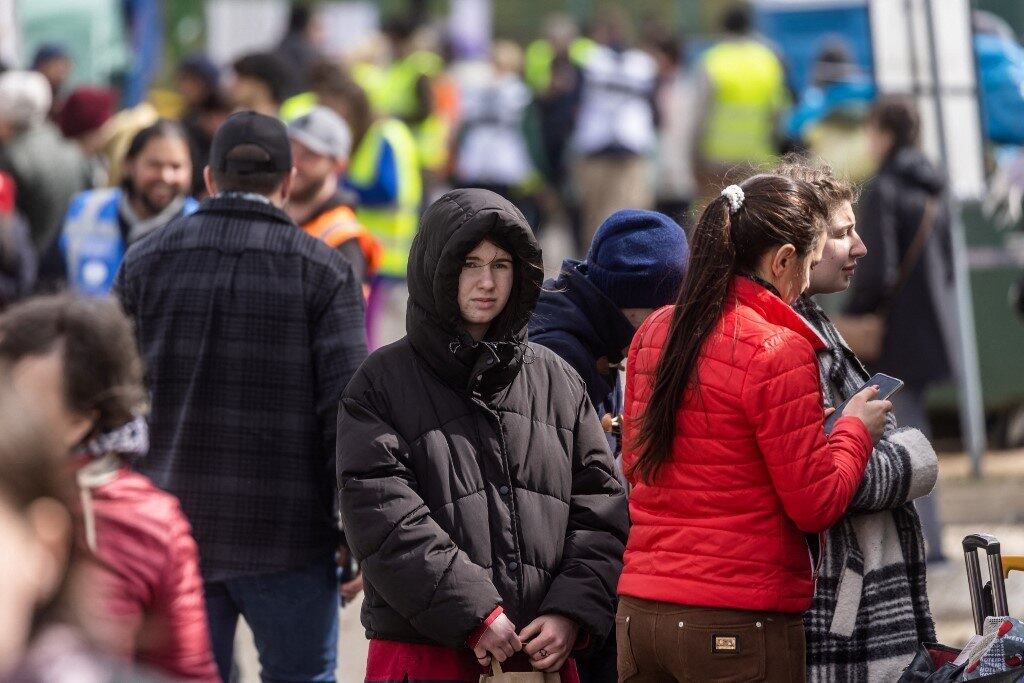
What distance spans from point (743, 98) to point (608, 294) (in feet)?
30.0

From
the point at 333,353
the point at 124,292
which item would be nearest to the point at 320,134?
the point at 124,292

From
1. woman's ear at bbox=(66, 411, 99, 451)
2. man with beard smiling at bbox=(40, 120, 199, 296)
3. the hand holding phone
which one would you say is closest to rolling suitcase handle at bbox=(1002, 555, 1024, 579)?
the hand holding phone

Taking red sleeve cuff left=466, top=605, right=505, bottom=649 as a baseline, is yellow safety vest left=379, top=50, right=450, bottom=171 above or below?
above

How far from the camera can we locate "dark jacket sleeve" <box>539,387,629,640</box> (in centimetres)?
386

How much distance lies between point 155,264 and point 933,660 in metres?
2.28

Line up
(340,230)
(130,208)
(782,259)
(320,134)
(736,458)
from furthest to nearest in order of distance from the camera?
(320,134)
(130,208)
(340,230)
(782,259)
(736,458)

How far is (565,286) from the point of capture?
4.38 metres

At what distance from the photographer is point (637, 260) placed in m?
4.33

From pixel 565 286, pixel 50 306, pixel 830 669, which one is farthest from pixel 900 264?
pixel 50 306

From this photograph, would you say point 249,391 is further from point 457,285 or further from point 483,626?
point 483,626

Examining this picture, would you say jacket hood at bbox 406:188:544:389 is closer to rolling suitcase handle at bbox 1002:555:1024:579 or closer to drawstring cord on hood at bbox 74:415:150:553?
drawstring cord on hood at bbox 74:415:150:553

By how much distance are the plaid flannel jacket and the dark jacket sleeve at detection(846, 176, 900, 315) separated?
3.63m

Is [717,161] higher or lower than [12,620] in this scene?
higher

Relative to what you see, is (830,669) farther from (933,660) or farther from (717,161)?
(717,161)
